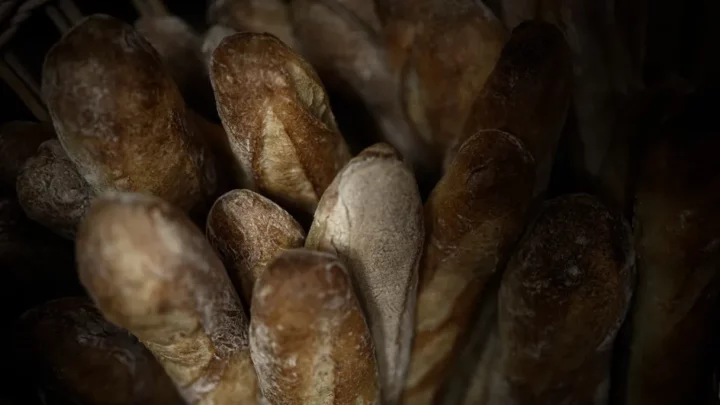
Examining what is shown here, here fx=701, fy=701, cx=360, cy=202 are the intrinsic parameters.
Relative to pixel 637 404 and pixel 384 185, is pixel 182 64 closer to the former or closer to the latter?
pixel 384 185

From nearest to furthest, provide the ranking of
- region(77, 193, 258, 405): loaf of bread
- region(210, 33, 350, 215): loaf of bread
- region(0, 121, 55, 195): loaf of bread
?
1. region(77, 193, 258, 405): loaf of bread
2. region(210, 33, 350, 215): loaf of bread
3. region(0, 121, 55, 195): loaf of bread

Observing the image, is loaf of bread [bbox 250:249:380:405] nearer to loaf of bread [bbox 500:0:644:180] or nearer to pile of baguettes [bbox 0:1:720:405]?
pile of baguettes [bbox 0:1:720:405]

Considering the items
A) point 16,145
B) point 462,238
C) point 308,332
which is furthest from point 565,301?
point 16,145

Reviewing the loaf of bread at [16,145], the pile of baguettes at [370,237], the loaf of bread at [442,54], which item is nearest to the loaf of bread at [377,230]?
the pile of baguettes at [370,237]

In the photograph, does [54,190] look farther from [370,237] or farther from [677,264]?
[677,264]

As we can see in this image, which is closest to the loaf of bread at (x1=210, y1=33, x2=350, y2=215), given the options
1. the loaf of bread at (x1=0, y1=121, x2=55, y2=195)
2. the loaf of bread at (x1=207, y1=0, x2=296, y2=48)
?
the loaf of bread at (x1=207, y1=0, x2=296, y2=48)
